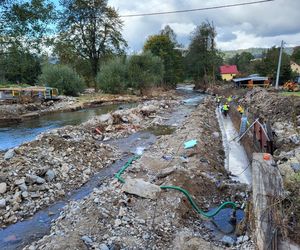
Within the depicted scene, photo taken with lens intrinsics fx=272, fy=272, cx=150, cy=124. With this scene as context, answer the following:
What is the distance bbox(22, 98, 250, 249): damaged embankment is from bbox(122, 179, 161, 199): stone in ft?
0.12

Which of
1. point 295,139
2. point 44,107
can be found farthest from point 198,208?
point 44,107

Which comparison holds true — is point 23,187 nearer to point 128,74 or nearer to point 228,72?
point 128,74

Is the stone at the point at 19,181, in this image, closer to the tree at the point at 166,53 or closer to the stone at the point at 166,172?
the stone at the point at 166,172

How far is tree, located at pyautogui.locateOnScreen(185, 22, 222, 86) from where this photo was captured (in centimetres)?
5481

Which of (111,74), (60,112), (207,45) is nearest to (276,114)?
(60,112)

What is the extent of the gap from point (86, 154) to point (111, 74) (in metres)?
26.0

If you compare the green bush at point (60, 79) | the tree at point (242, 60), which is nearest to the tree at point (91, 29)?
the green bush at point (60, 79)

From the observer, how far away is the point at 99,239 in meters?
4.79

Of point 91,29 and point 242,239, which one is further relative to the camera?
point 91,29

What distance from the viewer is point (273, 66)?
44.6 meters

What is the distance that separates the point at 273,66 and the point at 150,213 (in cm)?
4527

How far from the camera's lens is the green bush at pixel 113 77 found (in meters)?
34.9

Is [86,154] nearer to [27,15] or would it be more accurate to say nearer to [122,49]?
[27,15]

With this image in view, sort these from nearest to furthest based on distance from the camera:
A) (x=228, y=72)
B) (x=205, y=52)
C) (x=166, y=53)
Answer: (x=166, y=53) < (x=205, y=52) < (x=228, y=72)
